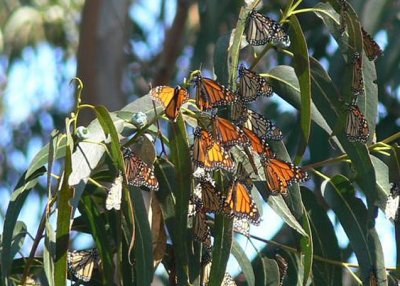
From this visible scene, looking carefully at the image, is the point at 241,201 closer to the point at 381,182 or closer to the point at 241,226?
the point at 241,226

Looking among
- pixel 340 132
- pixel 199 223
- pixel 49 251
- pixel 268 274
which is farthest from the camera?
pixel 268 274

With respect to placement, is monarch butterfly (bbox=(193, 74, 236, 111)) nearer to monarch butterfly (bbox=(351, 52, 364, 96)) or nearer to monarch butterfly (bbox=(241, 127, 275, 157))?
monarch butterfly (bbox=(241, 127, 275, 157))

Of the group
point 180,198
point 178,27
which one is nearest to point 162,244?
point 180,198

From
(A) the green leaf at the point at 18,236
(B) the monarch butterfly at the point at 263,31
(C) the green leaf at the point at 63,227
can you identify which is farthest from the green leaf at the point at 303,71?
(A) the green leaf at the point at 18,236

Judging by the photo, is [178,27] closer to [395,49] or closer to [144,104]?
[395,49]

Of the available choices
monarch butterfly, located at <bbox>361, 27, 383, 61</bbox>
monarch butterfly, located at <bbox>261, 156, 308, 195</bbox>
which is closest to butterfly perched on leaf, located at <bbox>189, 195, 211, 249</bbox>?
monarch butterfly, located at <bbox>261, 156, 308, 195</bbox>

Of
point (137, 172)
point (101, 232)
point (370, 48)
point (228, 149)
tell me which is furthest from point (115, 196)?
point (370, 48)

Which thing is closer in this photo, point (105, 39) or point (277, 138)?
point (277, 138)
